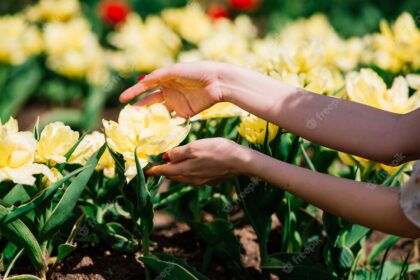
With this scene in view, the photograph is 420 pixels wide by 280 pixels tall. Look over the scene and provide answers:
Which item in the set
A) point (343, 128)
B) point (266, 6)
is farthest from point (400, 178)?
point (266, 6)

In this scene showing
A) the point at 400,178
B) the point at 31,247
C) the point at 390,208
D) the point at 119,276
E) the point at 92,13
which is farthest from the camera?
the point at 92,13

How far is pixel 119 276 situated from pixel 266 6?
13.5ft

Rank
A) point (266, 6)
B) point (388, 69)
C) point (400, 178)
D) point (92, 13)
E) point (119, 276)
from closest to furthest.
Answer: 1. point (119, 276)
2. point (400, 178)
3. point (388, 69)
4. point (92, 13)
5. point (266, 6)

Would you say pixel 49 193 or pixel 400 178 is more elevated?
pixel 49 193

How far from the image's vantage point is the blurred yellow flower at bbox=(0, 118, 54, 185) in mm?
1365

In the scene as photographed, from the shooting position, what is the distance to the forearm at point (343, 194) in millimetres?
1352

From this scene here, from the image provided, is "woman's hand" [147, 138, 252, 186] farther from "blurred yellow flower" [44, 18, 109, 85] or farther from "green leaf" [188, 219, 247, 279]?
"blurred yellow flower" [44, 18, 109, 85]

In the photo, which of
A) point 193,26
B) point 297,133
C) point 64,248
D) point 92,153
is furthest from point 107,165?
point 193,26

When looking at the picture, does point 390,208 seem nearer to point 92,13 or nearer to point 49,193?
point 49,193

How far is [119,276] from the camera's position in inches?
66.9

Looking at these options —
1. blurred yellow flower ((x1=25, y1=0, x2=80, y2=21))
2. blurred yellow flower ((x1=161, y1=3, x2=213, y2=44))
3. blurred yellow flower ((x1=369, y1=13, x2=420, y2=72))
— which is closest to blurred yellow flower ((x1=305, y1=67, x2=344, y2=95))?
blurred yellow flower ((x1=369, y1=13, x2=420, y2=72))

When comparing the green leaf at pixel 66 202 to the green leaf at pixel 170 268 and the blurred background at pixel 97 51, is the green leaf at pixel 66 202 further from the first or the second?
the blurred background at pixel 97 51

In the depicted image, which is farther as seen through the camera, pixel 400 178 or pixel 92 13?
pixel 92 13

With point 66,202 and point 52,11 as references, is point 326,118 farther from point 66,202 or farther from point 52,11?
point 52,11
